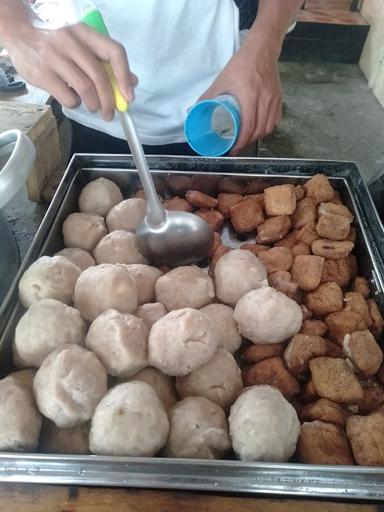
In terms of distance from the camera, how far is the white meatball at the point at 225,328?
3.32 ft

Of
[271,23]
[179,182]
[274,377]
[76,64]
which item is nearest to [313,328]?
[274,377]

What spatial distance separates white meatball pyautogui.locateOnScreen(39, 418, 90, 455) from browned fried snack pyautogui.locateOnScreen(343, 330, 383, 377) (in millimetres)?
571

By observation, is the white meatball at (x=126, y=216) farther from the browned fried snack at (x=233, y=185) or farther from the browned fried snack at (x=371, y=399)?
the browned fried snack at (x=371, y=399)

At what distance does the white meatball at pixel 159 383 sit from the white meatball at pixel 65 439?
0.45ft

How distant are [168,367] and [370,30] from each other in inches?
149

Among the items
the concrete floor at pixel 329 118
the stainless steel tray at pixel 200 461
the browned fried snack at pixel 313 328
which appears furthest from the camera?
the concrete floor at pixel 329 118

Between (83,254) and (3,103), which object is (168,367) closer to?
(83,254)

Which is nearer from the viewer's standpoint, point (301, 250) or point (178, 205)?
point (301, 250)

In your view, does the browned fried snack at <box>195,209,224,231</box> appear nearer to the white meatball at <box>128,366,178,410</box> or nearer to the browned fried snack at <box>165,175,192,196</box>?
the browned fried snack at <box>165,175,192,196</box>

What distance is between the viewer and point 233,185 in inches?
54.2

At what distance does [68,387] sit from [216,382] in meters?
0.29

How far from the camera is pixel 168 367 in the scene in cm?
89

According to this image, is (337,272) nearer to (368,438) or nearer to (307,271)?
(307,271)

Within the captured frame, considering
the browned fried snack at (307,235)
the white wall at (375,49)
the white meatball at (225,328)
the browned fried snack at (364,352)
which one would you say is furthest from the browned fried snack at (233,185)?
the white wall at (375,49)
